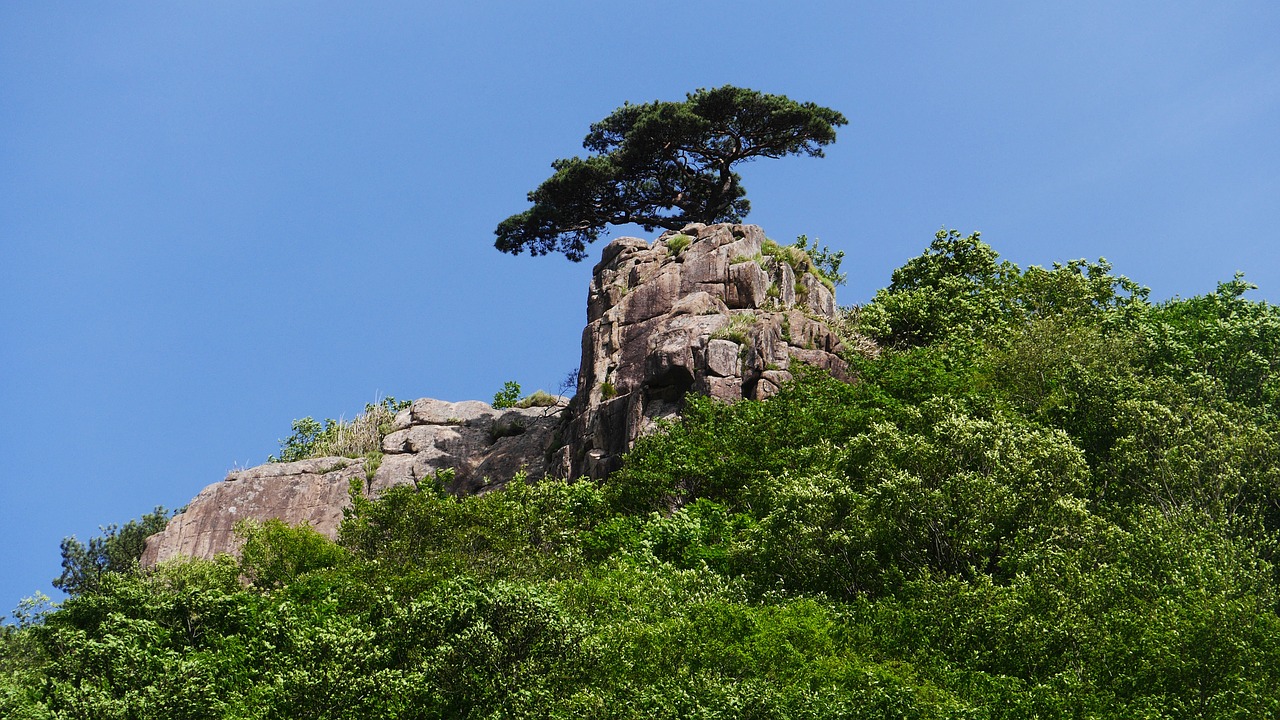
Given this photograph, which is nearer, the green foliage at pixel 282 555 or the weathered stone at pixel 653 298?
the green foliage at pixel 282 555

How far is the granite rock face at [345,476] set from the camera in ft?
180

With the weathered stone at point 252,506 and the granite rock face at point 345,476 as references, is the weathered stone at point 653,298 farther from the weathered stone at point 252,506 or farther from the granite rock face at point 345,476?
the weathered stone at point 252,506

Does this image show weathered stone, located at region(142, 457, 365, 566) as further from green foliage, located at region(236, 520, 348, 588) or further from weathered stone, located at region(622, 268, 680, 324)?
weathered stone, located at region(622, 268, 680, 324)

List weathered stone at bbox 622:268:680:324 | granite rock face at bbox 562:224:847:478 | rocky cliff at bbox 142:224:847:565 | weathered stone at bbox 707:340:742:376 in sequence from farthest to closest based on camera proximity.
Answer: weathered stone at bbox 622:268:680:324
rocky cliff at bbox 142:224:847:565
granite rock face at bbox 562:224:847:478
weathered stone at bbox 707:340:742:376

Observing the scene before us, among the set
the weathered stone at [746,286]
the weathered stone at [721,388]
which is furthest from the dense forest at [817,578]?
the weathered stone at [746,286]

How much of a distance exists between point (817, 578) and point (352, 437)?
112ft

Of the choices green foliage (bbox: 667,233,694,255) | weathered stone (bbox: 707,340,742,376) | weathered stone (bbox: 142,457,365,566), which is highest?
green foliage (bbox: 667,233,694,255)

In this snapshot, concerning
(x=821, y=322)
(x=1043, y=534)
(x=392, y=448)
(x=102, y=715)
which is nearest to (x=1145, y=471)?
(x=1043, y=534)

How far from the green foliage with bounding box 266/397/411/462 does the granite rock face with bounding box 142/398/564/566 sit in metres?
1.44

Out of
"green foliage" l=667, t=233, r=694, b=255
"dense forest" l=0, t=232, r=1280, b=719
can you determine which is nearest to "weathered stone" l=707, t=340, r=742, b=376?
"dense forest" l=0, t=232, r=1280, b=719

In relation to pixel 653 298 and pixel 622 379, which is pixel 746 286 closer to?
pixel 653 298

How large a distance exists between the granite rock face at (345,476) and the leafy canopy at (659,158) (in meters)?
8.77

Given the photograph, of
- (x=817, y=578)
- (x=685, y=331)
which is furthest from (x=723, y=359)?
(x=817, y=578)

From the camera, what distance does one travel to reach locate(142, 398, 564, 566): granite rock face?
180 ft
